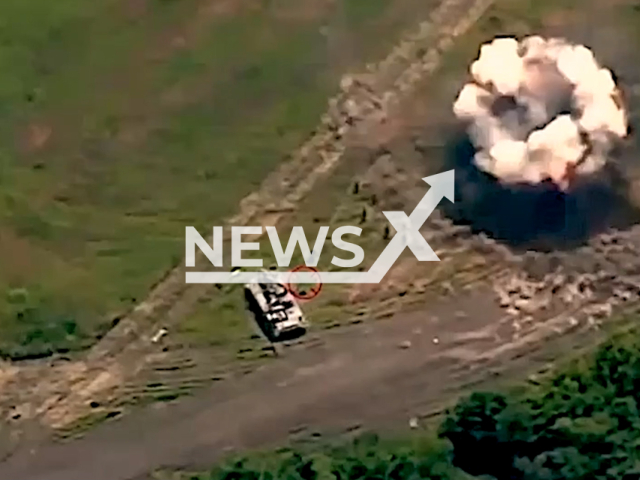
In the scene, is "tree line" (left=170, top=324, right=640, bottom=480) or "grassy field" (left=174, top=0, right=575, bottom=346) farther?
"grassy field" (left=174, top=0, right=575, bottom=346)

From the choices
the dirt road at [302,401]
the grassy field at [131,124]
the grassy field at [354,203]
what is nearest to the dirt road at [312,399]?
the dirt road at [302,401]

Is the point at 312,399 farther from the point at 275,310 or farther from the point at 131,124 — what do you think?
the point at 131,124

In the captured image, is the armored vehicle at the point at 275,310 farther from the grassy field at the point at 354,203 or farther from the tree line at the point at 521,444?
the tree line at the point at 521,444

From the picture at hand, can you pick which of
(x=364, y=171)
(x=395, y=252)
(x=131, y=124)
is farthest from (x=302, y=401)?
(x=131, y=124)

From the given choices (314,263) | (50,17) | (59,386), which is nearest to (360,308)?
(314,263)

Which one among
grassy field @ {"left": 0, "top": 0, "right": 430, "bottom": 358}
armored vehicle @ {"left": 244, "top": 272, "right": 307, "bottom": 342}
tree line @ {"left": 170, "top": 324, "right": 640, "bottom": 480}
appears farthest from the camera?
grassy field @ {"left": 0, "top": 0, "right": 430, "bottom": 358}

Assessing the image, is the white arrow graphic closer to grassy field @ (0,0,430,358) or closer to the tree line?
grassy field @ (0,0,430,358)

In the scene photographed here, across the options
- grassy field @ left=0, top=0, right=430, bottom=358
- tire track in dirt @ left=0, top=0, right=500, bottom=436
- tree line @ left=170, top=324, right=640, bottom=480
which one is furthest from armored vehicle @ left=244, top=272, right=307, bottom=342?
tree line @ left=170, top=324, right=640, bottom=480
